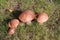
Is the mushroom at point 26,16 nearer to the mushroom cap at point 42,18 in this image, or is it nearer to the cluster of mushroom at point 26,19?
the cluster of mushroom at point 26,19

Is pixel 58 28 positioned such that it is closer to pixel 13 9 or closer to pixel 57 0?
pixel 57 0

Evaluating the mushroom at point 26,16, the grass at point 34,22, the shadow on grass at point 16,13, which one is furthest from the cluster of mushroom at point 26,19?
the shadow on grass at point 16,13

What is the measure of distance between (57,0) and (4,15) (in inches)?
55.9

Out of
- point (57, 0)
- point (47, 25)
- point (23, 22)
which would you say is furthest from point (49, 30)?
point (57, 0)

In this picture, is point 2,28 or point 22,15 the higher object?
point 22,15

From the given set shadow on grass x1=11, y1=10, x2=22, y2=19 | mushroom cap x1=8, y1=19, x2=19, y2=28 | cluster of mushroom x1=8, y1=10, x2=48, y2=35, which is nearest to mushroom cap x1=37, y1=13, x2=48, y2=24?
cluster of mushroom x1=8, y1=10, x2=48, y2=35

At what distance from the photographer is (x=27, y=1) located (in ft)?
17.0

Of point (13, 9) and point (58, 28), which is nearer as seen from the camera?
point (58, 28)

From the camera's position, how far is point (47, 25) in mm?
4770

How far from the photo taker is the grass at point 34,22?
4.54 metres

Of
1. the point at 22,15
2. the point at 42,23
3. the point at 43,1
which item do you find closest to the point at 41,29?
the point at 42,23

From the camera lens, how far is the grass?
454 centimetres

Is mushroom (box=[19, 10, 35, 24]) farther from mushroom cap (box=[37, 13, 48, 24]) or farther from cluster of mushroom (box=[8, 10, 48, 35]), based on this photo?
mushroom cap (box=[37, 13, 48, 24])

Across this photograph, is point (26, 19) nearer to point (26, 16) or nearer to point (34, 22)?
point (26, 16)
